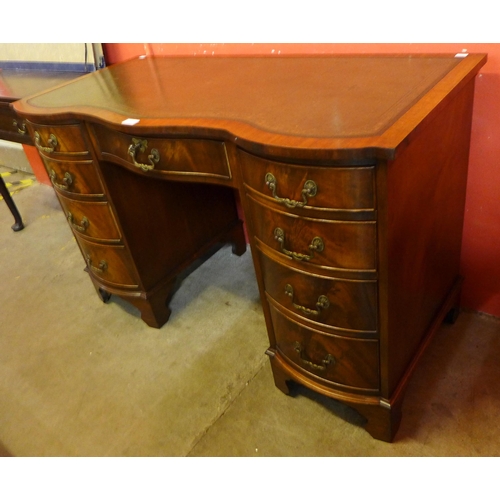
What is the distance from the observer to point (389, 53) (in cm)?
125

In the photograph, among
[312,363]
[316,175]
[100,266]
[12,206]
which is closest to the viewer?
[316,175]

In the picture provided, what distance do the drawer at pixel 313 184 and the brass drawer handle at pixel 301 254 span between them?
78 mm

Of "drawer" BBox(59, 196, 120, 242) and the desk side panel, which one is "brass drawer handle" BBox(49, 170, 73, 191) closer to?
"drawer" BBox(59, 196, 120, 242)

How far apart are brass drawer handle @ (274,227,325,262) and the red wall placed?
0.61 m

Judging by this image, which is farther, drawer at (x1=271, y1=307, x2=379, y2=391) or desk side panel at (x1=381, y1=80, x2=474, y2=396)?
drawer at (x1=271, y1=307, x2=379, y2=391)

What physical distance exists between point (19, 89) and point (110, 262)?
80 centimetres

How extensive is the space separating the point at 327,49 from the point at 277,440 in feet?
3.73

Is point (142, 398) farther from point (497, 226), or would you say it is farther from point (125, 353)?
point (497, 226)

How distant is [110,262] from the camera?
168cm

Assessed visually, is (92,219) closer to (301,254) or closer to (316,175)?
(301,254)

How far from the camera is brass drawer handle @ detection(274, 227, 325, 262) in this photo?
37.4 inches

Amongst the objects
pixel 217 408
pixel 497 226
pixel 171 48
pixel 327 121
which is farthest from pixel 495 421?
pixel 171 48

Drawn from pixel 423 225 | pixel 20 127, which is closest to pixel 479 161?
pixel 423 225

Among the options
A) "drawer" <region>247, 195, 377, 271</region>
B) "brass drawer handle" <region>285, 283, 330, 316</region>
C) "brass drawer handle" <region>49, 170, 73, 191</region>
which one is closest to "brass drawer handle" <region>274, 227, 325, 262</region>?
"drawer" <region>247, 195, 377, 271</region>
